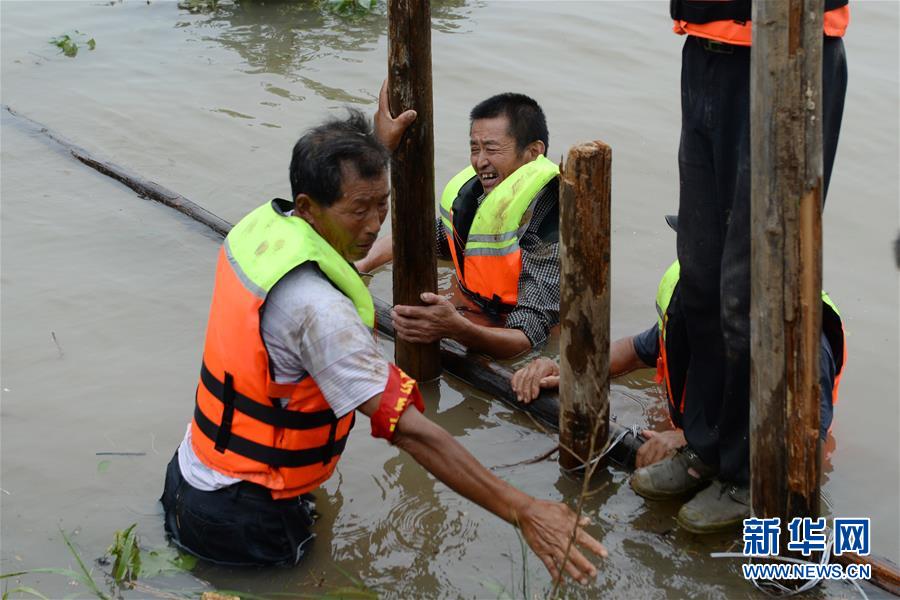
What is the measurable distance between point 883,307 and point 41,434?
4.63 meters

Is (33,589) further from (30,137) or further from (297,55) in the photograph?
(297,55)

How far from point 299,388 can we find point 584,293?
119 cm

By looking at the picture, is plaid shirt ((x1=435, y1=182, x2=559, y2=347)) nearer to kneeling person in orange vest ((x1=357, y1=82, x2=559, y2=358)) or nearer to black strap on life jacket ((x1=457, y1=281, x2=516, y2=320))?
kneeling person in orange vest ((x1=357, y1=82, x2=559, y2=358))

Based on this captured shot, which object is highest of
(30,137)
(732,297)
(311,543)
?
(732,297)

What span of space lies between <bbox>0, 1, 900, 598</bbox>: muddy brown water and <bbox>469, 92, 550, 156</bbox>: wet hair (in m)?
1.32

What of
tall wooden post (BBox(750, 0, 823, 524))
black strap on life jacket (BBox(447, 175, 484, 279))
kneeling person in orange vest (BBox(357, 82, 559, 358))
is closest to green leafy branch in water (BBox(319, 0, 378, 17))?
black strap on life jacket (BBox(447, 175, 484, 279))

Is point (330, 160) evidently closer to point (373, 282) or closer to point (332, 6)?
point (373, 282)

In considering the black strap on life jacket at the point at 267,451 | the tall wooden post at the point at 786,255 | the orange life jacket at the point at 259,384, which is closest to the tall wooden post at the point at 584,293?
the tall wooden post at the point at 786,255

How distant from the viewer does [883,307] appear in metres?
Answer: 6.43

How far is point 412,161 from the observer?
16.0 ft

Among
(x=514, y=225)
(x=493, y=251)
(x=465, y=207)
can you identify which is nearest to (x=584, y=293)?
(x=514, y=225)

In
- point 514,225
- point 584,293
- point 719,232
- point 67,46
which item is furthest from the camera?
point 67,46

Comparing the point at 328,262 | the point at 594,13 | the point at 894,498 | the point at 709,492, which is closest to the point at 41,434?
the point at 328,262

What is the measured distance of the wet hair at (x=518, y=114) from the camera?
5832mm
